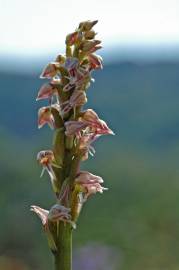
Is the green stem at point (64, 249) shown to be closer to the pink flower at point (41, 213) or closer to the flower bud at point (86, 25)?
the pink flower at point (41, 213)

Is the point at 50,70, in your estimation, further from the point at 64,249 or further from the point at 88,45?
the point at 64,249

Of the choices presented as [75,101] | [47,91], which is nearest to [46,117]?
[47,91]

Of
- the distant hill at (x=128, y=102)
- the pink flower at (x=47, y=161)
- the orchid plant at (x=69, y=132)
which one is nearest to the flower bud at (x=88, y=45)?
the orchid plant at (x=69, y=132)

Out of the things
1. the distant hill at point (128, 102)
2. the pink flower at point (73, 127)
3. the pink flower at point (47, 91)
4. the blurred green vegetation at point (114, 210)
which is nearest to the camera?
the pink flower at point (73, 127)

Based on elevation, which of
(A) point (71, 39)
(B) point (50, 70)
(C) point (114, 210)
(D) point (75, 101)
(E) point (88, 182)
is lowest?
(E) point (88, 182)

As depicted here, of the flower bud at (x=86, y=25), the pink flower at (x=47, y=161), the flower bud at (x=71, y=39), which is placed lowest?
the pink flower at (x=47, y=161)

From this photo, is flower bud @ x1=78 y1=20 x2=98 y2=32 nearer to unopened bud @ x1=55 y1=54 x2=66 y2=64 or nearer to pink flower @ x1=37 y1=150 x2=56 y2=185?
unopened bud @ x1=55 y1=54 x2=66 y2=64

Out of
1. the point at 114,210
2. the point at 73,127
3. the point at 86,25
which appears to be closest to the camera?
the point at 73,127
